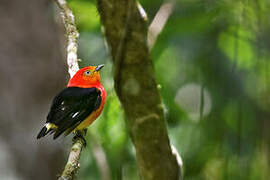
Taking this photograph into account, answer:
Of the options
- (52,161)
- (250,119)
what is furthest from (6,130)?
(250,119)

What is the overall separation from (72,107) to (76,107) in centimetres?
4

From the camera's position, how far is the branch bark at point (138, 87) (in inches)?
62.4

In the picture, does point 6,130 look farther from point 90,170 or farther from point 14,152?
point 90,170

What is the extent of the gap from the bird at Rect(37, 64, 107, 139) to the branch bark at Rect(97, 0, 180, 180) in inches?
63.4

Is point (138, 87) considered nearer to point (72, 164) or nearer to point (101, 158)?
point (72, 164)

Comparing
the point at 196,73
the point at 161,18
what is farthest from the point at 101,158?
the point at 196,73

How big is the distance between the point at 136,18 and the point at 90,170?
11.4ft

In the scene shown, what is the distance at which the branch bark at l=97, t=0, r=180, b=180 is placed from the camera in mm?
1584

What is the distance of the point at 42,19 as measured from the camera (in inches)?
188

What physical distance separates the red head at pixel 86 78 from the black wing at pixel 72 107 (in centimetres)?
6

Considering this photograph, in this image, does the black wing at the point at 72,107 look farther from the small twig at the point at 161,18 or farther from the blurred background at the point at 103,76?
the small twig at the point at 161,18

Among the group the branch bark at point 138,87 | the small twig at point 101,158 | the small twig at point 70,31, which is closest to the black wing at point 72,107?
the small twig at point 70,31

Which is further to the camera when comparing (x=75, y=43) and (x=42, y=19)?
(x=42, y=19)

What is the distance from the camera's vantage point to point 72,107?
3.56 meters
